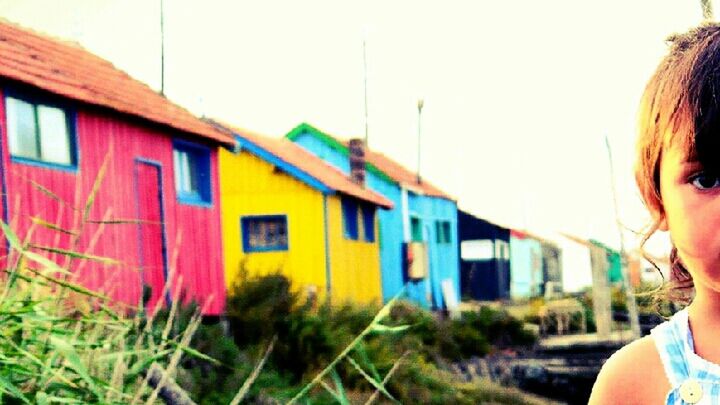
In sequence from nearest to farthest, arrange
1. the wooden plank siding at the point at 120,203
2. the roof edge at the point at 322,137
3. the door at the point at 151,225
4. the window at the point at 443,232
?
the wooden plank siding at the point at 120,203, the door at the point at 151,225, the roof edge at the point at 322,137, the window at the point at 443,232

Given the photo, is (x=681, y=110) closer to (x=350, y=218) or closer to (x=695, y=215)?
(x=695, y=215)

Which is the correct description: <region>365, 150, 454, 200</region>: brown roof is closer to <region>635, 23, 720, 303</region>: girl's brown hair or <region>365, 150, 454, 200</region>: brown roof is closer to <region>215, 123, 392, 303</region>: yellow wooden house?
<region>215, 123, 392, 303</region>: yellow wooden house

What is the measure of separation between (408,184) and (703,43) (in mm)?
23952

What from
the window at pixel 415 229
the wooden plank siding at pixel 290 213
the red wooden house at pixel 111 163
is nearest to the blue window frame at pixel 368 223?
the wooden plank siding at pixel 290 213

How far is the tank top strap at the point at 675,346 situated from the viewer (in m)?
1.26

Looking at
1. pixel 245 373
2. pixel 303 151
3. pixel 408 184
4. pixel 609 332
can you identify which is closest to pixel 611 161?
pixel 609 332

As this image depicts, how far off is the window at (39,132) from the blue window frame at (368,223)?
11915 mm

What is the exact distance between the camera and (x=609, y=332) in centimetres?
2169

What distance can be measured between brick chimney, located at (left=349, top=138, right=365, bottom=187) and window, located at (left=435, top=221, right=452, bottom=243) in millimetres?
5095

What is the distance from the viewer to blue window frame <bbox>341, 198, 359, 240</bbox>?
19.5 m

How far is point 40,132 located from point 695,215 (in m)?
8.21

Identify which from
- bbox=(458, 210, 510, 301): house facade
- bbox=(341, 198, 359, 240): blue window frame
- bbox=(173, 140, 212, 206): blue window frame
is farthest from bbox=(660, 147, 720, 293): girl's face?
bbox=(458, 210, 510, 301): house facade

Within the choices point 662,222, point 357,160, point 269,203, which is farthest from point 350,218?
point 662,222

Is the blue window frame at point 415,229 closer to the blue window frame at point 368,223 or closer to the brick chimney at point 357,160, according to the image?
the brick chimney at point 357,160
